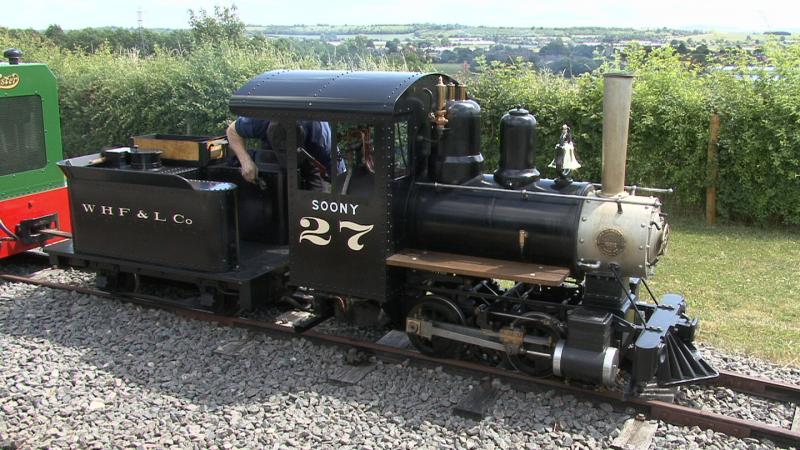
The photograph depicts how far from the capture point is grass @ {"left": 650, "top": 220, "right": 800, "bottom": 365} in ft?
23.2

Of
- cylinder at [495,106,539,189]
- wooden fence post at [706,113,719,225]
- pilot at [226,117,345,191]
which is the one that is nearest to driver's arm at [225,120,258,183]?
pilot at [226,117,345,191]

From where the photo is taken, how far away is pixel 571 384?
584cm

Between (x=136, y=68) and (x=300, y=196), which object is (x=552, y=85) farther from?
(x=136, y=68)

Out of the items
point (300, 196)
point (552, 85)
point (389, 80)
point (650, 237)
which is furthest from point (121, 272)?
point (552, 85)

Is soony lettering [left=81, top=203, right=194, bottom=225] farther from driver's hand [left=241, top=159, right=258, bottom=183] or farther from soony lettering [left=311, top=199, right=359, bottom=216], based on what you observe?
Result: soony lettering [left=311, top=199, right=359, bottom=216]

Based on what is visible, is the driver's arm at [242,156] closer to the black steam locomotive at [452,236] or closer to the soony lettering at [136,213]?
the black steam locomotive at [452,236]

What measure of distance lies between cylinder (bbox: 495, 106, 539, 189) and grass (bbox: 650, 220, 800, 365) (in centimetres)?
259

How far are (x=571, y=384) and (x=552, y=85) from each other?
7.77 metres

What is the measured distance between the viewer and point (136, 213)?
24.3ft

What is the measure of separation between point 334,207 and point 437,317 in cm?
128

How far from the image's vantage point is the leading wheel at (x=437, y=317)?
6191mm

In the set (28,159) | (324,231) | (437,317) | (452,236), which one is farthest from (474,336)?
(28,159)

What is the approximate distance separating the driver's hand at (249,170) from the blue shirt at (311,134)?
0.91ft

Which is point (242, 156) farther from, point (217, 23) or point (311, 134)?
point (217, 23)
